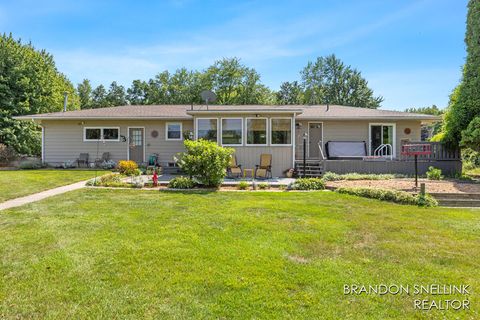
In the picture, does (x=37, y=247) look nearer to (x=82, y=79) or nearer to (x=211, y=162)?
(x=211, y=162)

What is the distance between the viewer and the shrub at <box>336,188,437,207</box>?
270 inches

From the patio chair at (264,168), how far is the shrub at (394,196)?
12.0 ft

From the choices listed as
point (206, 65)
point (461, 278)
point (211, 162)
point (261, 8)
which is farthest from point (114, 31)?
point (206, 65)

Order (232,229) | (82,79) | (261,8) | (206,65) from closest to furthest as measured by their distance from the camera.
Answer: (232,229) → (261,8) → (206,65) → (82,79)

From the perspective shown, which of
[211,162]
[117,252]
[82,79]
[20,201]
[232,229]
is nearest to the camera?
[117,252]

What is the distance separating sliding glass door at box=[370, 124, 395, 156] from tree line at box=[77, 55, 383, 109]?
20322 mm

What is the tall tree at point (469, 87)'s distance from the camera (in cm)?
1105

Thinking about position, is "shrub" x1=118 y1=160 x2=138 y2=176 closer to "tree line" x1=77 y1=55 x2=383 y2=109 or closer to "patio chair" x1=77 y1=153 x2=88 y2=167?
"patio chair" x1=77 y1=153 x2=88 y2=167

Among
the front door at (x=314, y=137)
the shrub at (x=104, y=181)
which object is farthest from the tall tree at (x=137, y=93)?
the shrub at (x=104, y=181)

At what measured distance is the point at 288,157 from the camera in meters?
12.3

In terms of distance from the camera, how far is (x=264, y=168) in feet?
37.5

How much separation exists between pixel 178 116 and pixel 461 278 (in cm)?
1330

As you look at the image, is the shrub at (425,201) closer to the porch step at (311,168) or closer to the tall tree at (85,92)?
the porch step at (311,168)

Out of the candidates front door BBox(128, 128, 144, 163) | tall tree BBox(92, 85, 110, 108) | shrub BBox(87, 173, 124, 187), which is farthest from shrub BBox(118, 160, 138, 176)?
tall tree BBox(92, 85, 110, 108)
